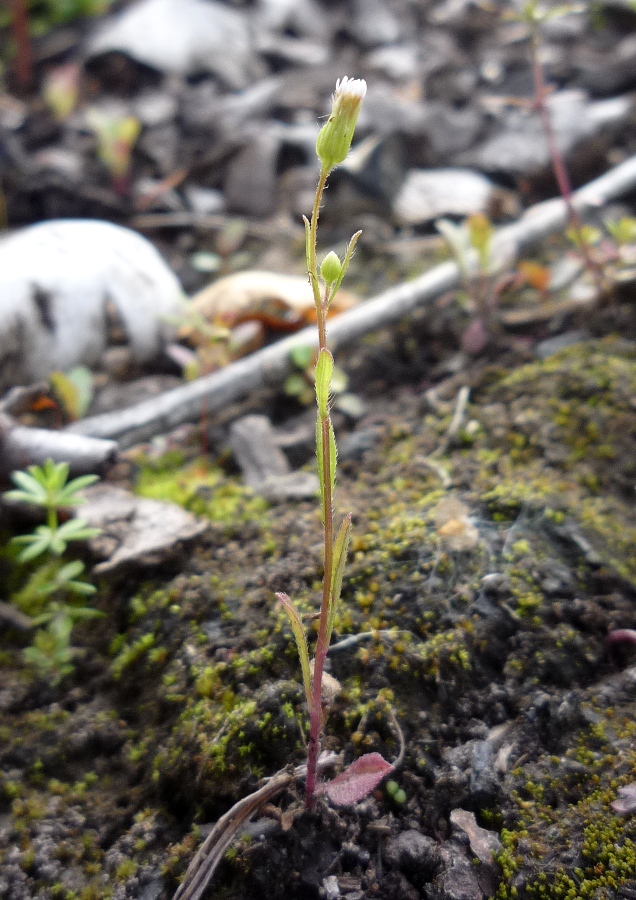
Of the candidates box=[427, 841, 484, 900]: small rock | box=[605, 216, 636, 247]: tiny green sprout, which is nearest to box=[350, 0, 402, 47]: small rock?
box=[605, 216, 636, 247]: tiny green sprout

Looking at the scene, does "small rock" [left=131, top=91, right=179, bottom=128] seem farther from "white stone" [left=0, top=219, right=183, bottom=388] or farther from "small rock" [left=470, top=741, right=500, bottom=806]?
"small rock" [left=470, top=741, right=500, bottom=806]

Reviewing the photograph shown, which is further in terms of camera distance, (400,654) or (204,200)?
(204,200)

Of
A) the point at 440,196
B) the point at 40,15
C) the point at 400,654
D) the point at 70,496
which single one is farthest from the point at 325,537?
the point at 40,15

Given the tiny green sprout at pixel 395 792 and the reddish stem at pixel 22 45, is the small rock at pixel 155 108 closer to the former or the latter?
the reddish stem at pixel 22 45

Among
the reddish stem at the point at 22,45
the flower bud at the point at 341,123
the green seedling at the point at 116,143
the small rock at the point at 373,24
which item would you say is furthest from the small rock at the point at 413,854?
the small rock at the point at 373,24

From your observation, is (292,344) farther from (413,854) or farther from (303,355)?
(413,854)

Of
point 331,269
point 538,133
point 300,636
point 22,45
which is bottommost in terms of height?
point 300,636
